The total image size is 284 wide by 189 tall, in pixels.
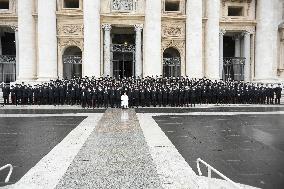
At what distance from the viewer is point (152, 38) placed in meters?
27.4

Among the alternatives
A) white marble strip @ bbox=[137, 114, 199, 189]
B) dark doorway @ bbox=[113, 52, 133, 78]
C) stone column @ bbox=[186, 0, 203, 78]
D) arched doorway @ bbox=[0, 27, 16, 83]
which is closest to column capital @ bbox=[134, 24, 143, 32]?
dark doorway @ bbox=[113, 52, 133, 78]

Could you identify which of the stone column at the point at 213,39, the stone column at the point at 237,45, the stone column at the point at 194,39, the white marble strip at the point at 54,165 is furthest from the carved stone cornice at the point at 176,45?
the white marble strip at the point at 54,165

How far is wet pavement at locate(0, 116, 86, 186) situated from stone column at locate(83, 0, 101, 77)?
462 inches

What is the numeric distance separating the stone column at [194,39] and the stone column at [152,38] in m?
2.48

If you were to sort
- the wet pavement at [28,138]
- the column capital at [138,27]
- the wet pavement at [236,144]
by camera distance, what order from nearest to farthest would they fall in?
the wet pavement at [236,144] < the wet pavement at [28,138] < the column capital at [138,27]

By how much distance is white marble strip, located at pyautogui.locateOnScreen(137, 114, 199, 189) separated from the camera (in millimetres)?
5914

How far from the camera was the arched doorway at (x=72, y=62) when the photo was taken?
28.4 meters

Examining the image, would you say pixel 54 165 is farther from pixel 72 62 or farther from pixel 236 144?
pixel 72 62

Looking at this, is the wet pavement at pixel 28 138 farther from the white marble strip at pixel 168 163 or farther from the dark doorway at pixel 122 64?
the dark doorway at pixel 122 64

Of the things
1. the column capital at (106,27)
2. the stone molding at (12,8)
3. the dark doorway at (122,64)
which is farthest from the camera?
the dark doorway at (122,64)

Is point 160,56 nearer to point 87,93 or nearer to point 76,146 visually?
point 87,93

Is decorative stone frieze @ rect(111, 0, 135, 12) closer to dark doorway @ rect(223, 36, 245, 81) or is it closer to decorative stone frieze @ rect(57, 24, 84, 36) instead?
decorative stone frieze @ rect(57, 24, 84, 36)

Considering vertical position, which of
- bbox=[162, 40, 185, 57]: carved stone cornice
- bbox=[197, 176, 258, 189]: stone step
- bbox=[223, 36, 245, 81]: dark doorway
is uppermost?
bbox=[162, 40, 185, 57]: carved stone cornice

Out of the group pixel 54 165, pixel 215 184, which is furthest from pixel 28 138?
pixel 215 184
